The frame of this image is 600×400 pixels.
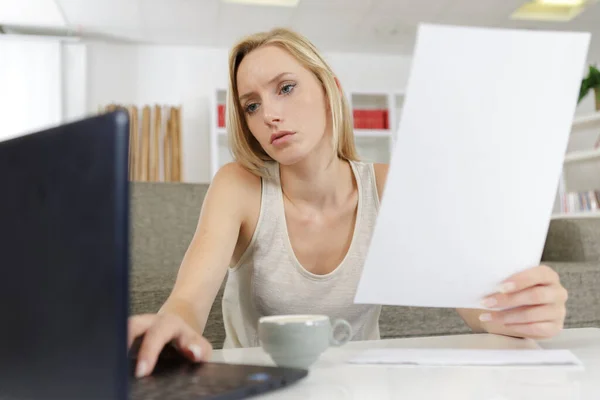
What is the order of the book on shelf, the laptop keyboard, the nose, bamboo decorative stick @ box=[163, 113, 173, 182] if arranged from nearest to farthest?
the laptop keyboard
the nose
the book on shelf
bamboo decorative stick @ box=[163, 113, 173, 182]

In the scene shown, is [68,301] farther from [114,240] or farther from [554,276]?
[554,276]

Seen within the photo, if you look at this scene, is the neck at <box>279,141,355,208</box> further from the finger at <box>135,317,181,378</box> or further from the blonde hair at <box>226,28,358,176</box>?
the finger at <box>135,317,181,378</box>

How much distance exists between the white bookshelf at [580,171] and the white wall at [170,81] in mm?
3197

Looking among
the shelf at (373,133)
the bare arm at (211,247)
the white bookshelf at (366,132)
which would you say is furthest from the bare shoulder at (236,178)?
the shelf at (373,133)

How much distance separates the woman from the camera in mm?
1027

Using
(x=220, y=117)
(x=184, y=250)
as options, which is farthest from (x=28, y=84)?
(x=184, y=250)

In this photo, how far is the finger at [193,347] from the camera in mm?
534

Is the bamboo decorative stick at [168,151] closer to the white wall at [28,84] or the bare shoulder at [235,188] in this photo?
the white wall at [28,84]

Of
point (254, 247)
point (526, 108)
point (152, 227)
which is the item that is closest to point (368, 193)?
point (254, 247)

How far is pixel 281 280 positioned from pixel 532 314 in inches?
20.5

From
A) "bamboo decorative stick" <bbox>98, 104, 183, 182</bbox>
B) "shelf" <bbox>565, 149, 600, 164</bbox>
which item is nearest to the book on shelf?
"shelf" <bbox>565, 149, 600, 164</bbox>

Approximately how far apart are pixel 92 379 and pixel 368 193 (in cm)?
92

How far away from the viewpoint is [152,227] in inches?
80.7

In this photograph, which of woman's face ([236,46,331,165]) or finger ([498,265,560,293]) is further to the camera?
woman's face ([236,46,331,165])
